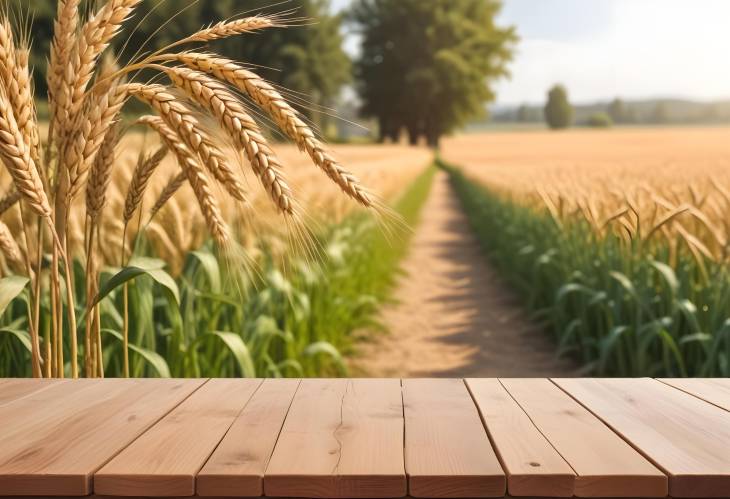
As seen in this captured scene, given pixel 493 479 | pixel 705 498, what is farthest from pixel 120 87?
pixel 705 498

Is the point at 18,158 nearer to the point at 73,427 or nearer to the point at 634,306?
the point at 73,427

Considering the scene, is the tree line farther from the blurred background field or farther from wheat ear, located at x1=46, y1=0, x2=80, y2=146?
wheat ear, located at x1=46, y1=0, x2=80, y2=146

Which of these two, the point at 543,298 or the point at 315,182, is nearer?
the point at 543,298

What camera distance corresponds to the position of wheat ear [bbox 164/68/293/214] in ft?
6.57

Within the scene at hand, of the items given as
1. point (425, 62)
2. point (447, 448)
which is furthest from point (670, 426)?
point (425, 62)

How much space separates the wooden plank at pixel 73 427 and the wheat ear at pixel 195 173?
1.40 feet

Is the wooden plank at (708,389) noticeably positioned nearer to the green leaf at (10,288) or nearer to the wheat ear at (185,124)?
the wheat ear at (185,124)

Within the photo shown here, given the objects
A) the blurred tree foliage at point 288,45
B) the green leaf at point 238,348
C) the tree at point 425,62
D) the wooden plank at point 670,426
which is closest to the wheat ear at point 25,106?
the green leaf at point 238,348

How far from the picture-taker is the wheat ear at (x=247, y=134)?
2002 millimetres

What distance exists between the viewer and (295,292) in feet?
17.0

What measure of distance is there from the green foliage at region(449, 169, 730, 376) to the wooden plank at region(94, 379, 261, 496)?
2.97m

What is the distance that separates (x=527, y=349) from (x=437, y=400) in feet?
14.3

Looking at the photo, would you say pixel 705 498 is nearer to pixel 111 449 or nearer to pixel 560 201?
pixel 111 449

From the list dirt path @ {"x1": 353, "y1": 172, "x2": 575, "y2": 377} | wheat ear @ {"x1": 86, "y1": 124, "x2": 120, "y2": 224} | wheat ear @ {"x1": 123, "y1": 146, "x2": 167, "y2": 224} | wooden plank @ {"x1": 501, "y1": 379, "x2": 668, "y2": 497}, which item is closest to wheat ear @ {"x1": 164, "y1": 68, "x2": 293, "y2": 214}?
wheat ear @ {"x1": 86, "y1": 124, "x2": 120, "y2": 224}
